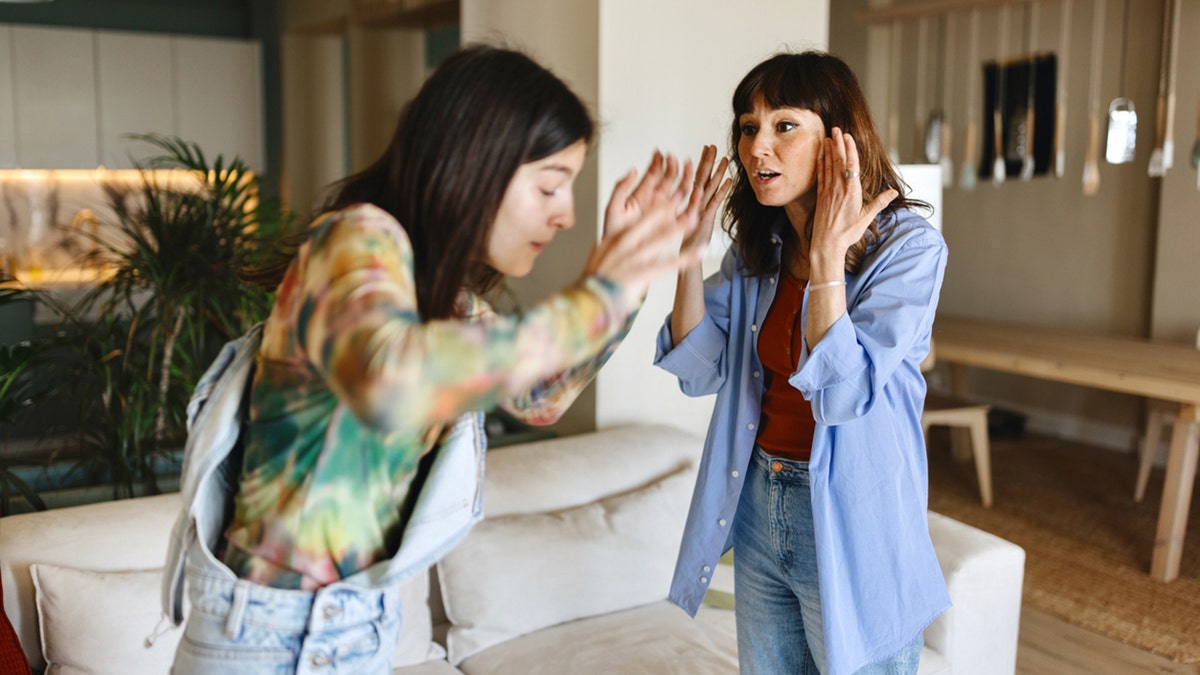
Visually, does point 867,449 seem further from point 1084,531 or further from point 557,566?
point 1084,531

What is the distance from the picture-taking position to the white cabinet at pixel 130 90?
6.13 metres

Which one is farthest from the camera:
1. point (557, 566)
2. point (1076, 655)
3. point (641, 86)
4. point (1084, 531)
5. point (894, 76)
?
point (894, 76)

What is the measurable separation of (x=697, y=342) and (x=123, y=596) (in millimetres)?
1169

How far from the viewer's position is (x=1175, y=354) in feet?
13.8

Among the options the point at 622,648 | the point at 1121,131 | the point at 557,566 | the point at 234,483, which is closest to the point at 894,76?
the point at 1121,131

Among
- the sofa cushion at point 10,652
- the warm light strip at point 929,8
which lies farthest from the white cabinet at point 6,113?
the sofa cushion at point 10,652

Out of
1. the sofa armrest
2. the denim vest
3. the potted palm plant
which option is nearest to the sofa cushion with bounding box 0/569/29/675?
the potted palm plant

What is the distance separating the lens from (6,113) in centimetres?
585

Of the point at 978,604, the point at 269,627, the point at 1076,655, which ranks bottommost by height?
the point at 1076,655

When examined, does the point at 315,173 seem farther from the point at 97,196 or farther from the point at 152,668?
the point at 152,668

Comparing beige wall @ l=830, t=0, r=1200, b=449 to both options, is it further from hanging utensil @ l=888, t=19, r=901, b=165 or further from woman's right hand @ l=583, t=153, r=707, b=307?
woman's right hand @ l=583, t=153, r=707, b=307

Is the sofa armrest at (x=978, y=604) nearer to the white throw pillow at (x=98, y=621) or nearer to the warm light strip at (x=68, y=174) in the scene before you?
the white throw pillow at (x=98, y=621)

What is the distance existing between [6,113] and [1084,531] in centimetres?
578

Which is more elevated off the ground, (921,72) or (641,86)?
(921,72)
